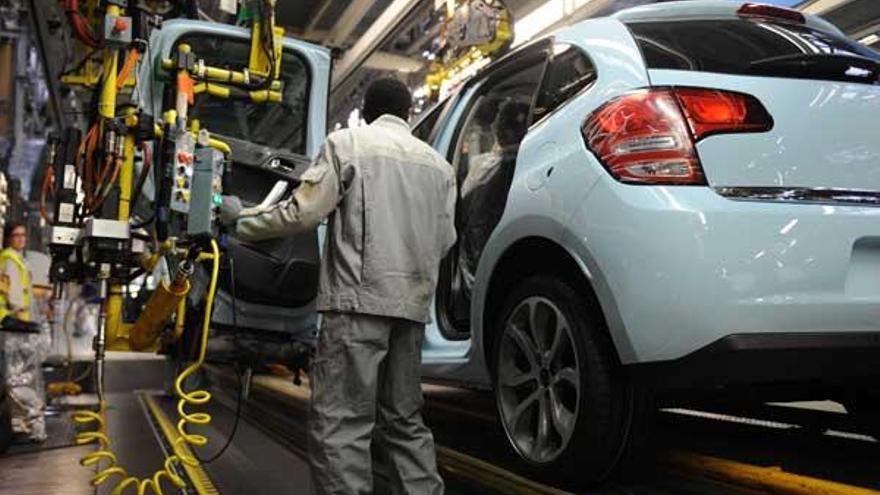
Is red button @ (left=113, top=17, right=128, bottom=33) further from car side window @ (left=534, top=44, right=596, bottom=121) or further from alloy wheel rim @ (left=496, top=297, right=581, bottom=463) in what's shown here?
alloy wheel rim @ (left=496, top=297, right=581, bottom=463)

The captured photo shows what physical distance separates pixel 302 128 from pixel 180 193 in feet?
6.43

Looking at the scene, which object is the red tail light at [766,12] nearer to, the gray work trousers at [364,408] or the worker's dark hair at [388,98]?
the worker's dark hair at [388,98]

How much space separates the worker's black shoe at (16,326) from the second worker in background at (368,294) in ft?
8.76

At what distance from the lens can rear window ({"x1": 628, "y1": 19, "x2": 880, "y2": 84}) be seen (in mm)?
1964

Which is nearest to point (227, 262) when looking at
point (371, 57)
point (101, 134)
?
point (101, 134)

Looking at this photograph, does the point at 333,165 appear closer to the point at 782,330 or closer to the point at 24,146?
the point at 782,330

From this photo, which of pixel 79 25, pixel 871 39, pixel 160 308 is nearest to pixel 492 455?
pixel 160 308

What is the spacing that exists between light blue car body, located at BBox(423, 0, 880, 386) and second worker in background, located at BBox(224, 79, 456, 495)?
43cm

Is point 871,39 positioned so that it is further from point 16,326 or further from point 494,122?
point 16,326

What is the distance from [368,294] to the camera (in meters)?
2.01

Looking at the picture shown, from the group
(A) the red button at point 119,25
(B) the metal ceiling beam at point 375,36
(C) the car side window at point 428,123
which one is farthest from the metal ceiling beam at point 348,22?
(A) the red button at point 119,25

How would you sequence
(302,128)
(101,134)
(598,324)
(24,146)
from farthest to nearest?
(24,146) → (302,128) → (101,134) → (598,324)

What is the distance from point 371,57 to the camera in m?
8.91

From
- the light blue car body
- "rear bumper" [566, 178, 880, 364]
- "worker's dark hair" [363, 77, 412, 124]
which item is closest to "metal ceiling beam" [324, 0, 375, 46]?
"worker's dark hair" [363, 77, 412, 124]
